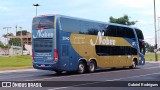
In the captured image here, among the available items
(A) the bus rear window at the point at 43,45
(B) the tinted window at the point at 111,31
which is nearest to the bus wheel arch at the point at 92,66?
(B) the tinted window at the point at 111,31

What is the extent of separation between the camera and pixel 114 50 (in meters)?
29.8

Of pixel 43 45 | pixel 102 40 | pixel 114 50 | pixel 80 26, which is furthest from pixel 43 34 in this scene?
pixel 114 50

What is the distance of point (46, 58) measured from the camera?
2372 cm

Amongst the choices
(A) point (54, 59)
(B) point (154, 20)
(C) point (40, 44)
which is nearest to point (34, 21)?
(C) point (40, 44)

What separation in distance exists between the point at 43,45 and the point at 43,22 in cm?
155

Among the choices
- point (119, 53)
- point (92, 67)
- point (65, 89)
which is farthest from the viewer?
point (119, 53)

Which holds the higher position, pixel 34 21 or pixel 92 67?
pixel 34 21

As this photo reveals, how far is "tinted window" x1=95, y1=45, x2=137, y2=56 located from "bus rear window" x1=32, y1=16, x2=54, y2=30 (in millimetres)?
5449

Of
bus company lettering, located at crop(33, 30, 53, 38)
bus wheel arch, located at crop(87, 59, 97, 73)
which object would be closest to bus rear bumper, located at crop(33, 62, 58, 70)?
bus company lettering, located at crop(33, 30, 53, 38)

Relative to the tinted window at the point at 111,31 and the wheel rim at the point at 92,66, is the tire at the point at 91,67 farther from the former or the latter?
the tinted window at the point at 111,31

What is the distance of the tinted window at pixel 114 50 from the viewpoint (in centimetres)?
2801

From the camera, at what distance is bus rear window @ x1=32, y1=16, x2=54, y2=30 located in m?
23.4

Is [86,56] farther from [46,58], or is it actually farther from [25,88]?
[25,88]

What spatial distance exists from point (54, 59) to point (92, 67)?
447cm
